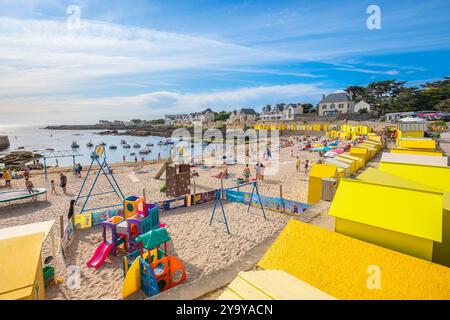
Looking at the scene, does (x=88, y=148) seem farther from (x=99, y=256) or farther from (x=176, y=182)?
(x=99, y=256)

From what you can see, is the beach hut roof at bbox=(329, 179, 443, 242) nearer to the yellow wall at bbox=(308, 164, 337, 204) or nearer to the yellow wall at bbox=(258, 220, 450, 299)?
the yellow wall at bbox=(258, 220, 450, 299)

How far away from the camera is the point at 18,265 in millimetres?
3746

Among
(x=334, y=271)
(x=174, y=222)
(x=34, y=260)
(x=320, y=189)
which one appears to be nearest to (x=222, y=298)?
(x=334, y=271)

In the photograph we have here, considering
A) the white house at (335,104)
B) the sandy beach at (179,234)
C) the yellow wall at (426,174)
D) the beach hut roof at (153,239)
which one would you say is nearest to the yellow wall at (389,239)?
the sandy beach at (179,234)

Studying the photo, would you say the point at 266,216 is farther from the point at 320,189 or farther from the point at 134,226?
the point at 134,226

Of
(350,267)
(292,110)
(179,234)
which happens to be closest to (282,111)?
(292,110)

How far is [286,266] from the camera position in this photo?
3.71 meters

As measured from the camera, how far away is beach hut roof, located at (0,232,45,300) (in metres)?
3.34

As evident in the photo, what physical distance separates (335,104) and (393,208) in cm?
8303

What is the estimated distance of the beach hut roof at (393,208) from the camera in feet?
12.2

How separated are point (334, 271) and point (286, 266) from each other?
2.26 feet
